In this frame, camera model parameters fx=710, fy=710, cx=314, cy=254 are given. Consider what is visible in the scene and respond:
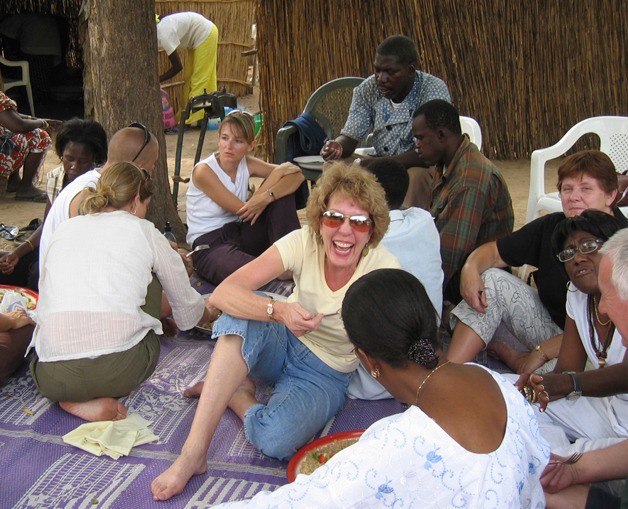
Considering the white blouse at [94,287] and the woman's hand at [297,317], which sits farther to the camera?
the white blouse at [94,287]

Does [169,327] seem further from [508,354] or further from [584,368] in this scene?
[584,368]

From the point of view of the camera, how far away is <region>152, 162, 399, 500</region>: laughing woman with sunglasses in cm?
277

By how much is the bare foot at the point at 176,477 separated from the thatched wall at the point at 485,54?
18.3 feet

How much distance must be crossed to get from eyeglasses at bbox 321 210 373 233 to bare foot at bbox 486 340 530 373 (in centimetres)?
114

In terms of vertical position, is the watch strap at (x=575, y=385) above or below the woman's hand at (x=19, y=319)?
above

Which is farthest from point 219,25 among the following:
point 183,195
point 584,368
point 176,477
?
point 176,477

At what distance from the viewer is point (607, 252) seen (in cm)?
205

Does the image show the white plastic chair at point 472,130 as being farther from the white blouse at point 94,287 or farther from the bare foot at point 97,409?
the bare foot at point 97,409

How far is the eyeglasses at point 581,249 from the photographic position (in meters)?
2.73

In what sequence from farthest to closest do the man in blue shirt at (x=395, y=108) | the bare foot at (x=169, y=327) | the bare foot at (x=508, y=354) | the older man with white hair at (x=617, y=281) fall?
the man in blue shirt at (x=395, y=108) → the bare foot at (x=169, y=327) → the bare foot at (x=508, y=354) → the older man with white hair at (x=617, y=281)

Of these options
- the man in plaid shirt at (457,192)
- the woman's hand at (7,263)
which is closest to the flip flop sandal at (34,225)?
the woman's hand at (7,263)

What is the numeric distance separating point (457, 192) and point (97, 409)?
83.0 inches

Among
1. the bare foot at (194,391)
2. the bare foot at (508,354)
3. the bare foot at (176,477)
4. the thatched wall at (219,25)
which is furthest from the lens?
the thatched wall at (219,25)

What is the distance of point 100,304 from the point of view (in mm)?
2992
